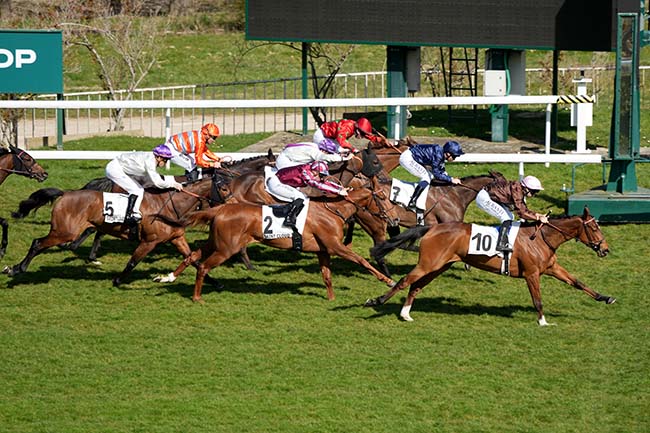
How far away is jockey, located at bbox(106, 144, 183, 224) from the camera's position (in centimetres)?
1235

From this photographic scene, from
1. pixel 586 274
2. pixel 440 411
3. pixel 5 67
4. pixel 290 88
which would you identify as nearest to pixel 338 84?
pixel 290 88

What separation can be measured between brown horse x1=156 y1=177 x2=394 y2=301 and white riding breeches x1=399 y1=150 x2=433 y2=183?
1.23 metres

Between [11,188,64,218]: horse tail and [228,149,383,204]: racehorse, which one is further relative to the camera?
[228,149,383,204]: racehorse

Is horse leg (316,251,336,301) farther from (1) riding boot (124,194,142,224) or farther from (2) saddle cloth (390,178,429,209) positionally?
(1) riding boot (124,194,142,224)

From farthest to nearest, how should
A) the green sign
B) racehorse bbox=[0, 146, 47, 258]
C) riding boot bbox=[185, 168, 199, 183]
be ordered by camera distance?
the green sign → racehorse bbox=[0, 146, 47, 258] → riding boot bbox=[185, 168, 199, 183]

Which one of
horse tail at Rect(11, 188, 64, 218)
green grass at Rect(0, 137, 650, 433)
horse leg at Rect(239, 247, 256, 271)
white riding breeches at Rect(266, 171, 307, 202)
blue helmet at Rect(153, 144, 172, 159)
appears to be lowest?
green grass at Rect(0, 137, 650, 433)

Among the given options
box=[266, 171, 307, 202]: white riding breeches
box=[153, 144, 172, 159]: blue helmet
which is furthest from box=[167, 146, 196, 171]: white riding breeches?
box=[266, 171, 307, 202]: white riding breeches

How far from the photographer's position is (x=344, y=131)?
46.2 feet

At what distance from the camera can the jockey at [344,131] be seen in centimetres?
1408

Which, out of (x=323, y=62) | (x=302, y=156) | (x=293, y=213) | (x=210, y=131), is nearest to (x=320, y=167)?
(x=302, y=156)

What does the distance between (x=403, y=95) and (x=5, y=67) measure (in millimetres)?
5957

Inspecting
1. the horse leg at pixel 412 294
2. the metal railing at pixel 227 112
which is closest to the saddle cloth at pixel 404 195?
the horse leg at pixel 412 294

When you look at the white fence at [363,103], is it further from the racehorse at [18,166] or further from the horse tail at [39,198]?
the horse tail at [39,198]

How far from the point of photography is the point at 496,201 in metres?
11.7
